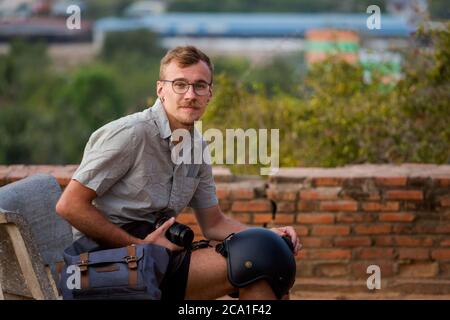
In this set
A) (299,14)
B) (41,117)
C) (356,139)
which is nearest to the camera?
(356,139)

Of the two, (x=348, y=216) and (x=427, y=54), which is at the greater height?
(x=427, y=54)

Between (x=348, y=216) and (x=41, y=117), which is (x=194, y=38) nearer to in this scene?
(x=41, y=117)

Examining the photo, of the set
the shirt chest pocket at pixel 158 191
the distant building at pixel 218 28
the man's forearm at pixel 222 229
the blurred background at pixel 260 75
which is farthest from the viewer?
the distant building at pixel 218 28

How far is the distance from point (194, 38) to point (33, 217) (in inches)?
2904

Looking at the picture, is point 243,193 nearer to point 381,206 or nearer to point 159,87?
point 381,206

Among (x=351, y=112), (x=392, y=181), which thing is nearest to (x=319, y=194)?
(x=392, y=181)

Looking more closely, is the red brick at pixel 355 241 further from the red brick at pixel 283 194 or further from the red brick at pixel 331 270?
the red brick at pixel 283 194

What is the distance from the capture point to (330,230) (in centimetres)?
553

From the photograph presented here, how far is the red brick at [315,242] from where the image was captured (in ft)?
18.2

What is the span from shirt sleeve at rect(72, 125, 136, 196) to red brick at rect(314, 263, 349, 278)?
7.89ft

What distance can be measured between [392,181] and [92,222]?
2.60 meters

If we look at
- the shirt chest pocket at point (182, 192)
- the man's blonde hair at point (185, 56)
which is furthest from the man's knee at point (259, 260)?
the man's blonde hair at point (185, 56)
